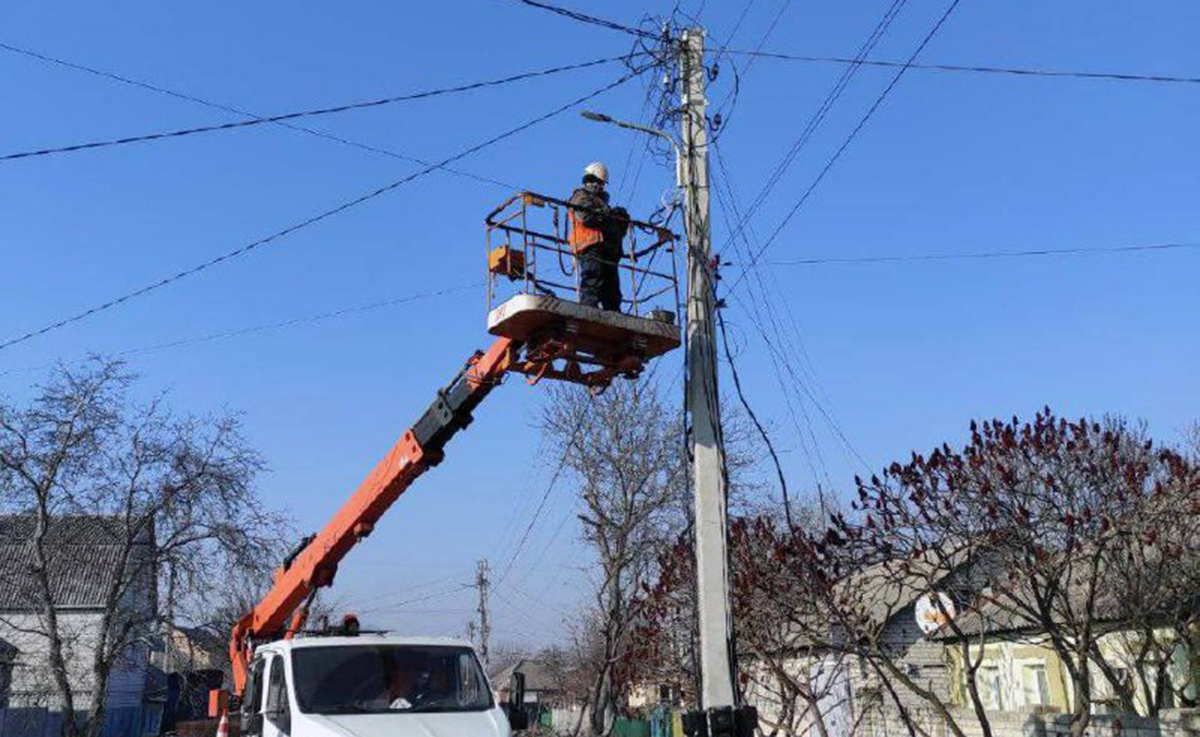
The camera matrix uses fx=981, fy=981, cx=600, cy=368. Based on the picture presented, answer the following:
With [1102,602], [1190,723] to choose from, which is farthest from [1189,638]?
[1190,723]

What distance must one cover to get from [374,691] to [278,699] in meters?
0.92

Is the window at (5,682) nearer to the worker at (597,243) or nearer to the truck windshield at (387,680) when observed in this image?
the truck windshield at (387,680)

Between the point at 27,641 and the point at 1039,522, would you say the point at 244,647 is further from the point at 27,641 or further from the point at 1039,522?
the point at 27,641

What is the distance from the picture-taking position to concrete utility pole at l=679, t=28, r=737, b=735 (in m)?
8.61

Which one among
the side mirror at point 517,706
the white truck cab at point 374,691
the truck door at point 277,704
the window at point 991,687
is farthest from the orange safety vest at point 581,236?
the window at point 991,687

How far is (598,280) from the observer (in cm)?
921

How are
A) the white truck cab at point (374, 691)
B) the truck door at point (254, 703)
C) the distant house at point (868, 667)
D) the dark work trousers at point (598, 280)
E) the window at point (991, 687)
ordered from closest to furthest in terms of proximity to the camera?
the white truck cab at point (374, 691)
the truck door at point (254, 703)
the dark work trousers at point (598, 280)
the distant house at point (868, 667)
the window at point (991, 687)

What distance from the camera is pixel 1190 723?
1102 cm

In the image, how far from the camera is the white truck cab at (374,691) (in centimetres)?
823

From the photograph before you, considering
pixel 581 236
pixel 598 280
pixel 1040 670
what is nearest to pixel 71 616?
pixel 1040 670

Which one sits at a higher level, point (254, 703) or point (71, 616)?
point (71, 616)

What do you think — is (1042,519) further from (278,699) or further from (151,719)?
(151,719)

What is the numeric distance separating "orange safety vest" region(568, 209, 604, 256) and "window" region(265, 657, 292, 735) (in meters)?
4.74

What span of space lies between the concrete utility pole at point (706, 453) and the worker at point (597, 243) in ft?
2.61
